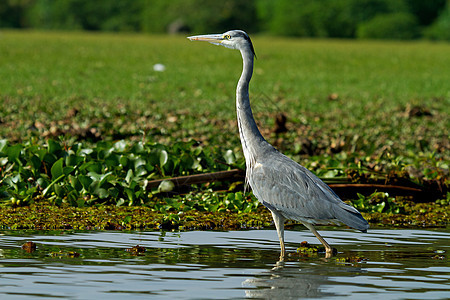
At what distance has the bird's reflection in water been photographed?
512cm

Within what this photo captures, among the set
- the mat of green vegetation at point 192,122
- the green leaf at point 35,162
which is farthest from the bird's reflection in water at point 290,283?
the green leaf at point 35,162

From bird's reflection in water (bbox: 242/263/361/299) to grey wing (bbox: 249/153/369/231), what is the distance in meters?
0.59

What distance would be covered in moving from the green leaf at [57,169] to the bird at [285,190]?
2.57 meters

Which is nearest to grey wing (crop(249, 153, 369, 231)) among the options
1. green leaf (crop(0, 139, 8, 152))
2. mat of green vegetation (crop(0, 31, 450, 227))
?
mat of green vegetation (crop(0, 31, 450, 227))

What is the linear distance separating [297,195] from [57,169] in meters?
3.15

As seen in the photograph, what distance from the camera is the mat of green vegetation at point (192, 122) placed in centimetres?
881

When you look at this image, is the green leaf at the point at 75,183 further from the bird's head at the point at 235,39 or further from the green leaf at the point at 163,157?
the bird's head at the point at 235,39

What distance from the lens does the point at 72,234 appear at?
23.2 feet

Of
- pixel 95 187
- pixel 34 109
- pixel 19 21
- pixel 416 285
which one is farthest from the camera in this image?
pixel 19 21

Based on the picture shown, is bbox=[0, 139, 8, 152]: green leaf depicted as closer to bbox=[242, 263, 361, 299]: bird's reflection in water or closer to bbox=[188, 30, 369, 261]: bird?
bbox=[188, 30, 369, 261]: bird

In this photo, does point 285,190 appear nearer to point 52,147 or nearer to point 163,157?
point 163,157

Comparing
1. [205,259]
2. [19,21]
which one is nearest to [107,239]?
[205,259]

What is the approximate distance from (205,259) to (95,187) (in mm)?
2752

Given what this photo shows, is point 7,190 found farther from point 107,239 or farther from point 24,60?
point 24,60
